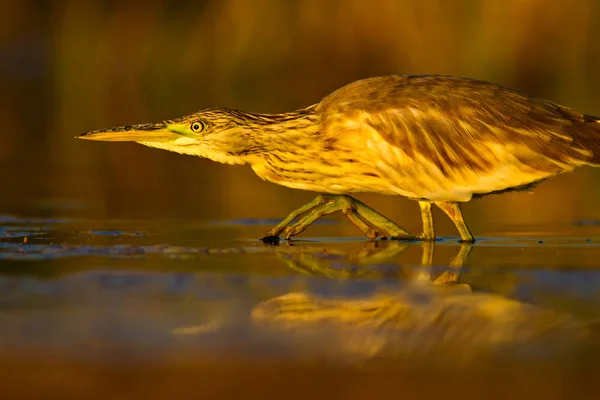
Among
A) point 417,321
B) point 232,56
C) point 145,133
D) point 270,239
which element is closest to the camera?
point 417,321

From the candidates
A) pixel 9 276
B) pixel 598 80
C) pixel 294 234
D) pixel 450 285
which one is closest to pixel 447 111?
pixel 294 234

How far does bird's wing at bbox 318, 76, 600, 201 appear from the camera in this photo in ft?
26.6

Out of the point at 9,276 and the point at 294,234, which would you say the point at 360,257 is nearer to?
the point at 294,234

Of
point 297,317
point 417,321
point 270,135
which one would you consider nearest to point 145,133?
point 270,135

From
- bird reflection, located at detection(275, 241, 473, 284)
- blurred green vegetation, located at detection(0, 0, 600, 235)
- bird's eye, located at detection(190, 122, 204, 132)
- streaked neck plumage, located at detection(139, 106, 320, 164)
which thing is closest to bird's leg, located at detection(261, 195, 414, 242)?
bird reflection, located at detection(275, 241, 473, 284)

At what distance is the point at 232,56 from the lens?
73.8ft

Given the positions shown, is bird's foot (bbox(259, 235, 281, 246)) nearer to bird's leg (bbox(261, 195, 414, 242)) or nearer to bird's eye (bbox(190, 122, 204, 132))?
bird's leg (bbox(261, 195, 414, 242))

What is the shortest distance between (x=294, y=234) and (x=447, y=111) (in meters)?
1.23

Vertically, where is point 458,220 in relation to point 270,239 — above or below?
above

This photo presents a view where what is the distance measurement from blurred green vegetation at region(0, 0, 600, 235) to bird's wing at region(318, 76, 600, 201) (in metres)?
5.58

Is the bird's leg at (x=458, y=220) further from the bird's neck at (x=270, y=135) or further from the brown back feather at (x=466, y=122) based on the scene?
the bird's neck at (x=270, y=135)

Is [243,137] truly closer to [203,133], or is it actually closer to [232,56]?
[203,133]

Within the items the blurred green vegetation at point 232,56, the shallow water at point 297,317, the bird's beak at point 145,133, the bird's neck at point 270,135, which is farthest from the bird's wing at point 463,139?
the blurred green vegetation at point 232,56

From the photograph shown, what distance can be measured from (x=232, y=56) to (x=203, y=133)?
13.9 m
